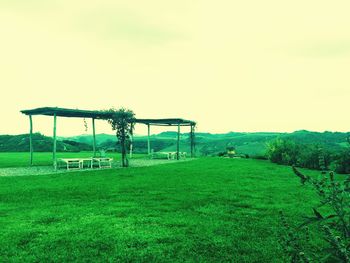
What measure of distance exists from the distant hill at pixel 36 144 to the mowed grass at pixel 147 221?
104ft

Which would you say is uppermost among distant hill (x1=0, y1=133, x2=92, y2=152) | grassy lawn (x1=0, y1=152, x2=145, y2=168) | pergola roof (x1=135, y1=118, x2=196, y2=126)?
pergola roof (x1=135, y1=118, x2=196, y2=126)

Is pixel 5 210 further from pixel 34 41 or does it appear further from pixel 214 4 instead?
pixel 34 41

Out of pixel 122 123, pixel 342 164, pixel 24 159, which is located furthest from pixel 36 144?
pixel 342 164

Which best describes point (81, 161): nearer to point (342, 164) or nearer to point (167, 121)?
point (167, 121)

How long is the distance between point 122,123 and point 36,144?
2759cm

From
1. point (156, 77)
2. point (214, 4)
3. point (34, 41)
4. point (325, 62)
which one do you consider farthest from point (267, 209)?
point (156, 77)

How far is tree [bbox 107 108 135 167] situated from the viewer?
17938 mm

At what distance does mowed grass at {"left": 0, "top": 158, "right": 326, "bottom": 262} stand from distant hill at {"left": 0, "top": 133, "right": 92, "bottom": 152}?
31827mm

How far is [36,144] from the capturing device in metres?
40.9

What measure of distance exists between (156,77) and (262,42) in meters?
12.7

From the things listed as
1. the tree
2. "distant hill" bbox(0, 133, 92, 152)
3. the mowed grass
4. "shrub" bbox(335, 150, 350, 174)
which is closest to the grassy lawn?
the tree

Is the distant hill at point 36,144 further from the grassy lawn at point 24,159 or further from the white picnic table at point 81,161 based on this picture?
the white picnic table at point 81,161

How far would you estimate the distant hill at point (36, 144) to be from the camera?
39.8 meters

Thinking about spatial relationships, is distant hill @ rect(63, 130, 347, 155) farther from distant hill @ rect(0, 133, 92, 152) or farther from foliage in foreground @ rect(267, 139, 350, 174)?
distant hill @ rect(0, 133, 92, 152)
